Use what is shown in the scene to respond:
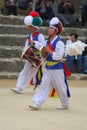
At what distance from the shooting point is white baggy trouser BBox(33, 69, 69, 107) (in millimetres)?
9078

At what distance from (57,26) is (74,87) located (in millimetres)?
4232

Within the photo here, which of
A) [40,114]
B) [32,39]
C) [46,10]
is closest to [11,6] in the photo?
[46,10]

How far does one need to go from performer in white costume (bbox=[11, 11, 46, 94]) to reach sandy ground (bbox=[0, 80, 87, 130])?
26 centimetres

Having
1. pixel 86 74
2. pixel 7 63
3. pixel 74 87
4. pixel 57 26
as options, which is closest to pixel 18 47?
pixel 7 63

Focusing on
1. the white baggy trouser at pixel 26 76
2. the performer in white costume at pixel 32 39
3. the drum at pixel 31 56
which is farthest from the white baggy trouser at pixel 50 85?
the white baggy trouser at pixel 26 76

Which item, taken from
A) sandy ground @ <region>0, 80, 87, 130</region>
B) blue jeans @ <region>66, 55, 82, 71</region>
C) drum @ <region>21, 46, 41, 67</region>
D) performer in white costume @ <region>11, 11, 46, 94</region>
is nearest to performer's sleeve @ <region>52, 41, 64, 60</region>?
sandy ground @ <region>0, 80, 87, 130</region>

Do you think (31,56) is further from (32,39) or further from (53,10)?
(53,10)

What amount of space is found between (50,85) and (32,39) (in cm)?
236

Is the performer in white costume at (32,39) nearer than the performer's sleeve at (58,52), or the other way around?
the performer's sleeve at (58,52)

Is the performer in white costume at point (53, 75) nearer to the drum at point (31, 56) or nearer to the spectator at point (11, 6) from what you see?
the drum at point (31, 56)

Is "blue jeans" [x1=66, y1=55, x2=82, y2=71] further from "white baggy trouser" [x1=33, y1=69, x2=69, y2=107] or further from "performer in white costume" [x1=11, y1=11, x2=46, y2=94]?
"white baggy trouser" [x1=33, y1=69, x2=69, y2=107]

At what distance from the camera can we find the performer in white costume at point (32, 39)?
11.2m

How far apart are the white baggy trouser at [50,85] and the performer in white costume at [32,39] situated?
5.99 feet

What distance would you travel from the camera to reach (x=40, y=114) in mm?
8711
